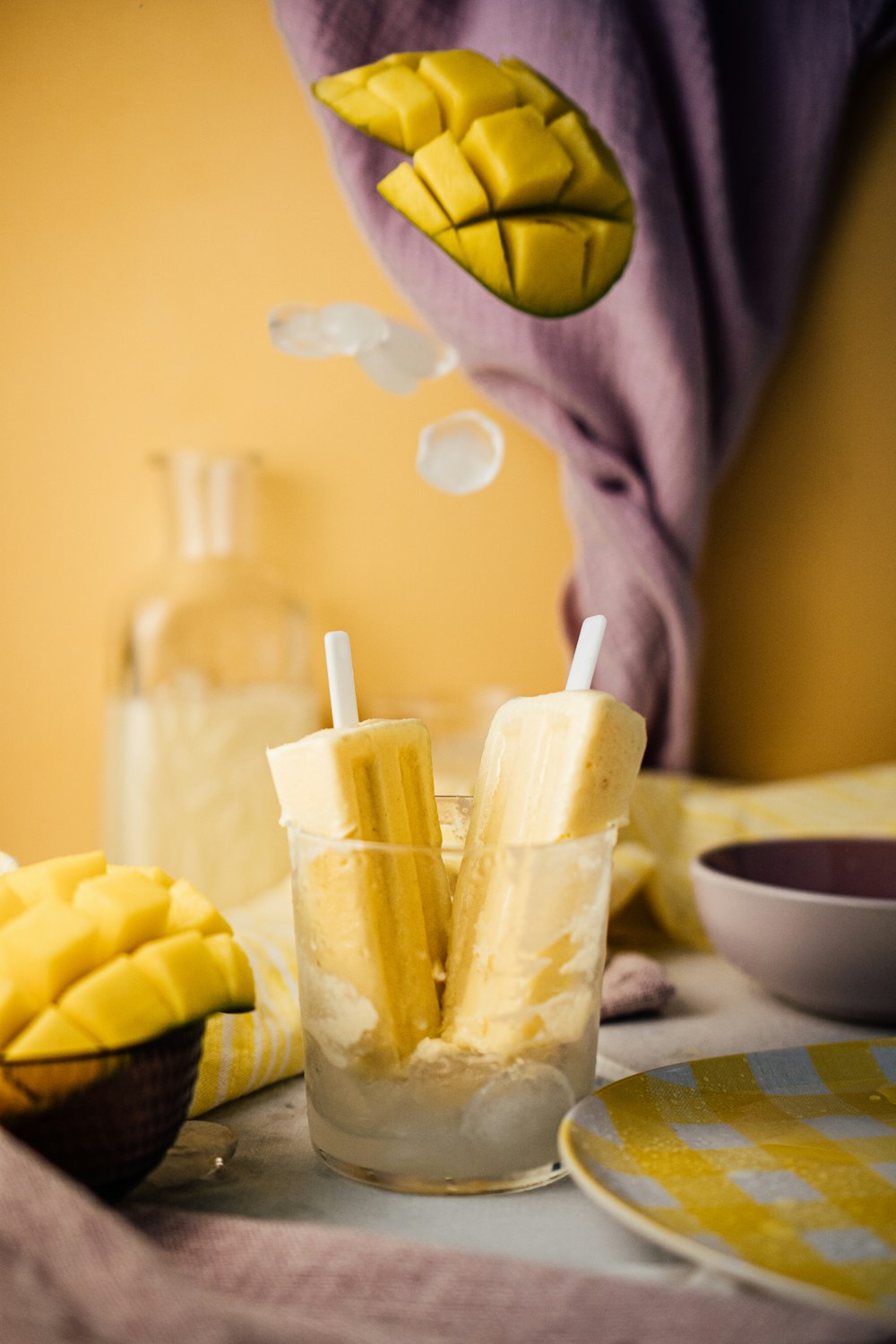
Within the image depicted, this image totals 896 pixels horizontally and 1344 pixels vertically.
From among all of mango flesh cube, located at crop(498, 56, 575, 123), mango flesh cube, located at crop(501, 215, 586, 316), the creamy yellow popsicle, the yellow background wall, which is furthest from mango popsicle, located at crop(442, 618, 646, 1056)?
the yellow background wall

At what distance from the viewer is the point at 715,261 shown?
38.8 inches

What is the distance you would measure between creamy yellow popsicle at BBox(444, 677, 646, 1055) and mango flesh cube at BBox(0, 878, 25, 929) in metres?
0.18

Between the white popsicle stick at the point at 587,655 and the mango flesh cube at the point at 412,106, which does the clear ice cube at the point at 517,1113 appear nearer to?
the white popsicle stick at the point at 587,655

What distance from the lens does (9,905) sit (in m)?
0.44

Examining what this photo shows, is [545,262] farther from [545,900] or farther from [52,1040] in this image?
[52,1040]

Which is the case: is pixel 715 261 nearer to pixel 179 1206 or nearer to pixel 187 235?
pixel 187 235

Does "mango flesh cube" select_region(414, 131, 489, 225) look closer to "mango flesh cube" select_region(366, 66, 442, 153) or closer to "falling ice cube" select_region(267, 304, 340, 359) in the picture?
"mango flesh cube" select_region(366, 66, 442, 153)

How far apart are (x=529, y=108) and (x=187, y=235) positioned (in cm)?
64

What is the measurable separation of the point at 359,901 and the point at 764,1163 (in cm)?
19

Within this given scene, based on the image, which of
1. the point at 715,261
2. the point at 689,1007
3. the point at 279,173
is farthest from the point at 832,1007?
the point at 279,173

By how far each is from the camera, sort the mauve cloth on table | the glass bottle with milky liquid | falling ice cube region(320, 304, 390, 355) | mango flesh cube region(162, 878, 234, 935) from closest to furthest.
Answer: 1. the mauve cloth on table
2. mango flesh cube region(162, 878, 234, 935)
3. falling ice cube region(320, 304, 390, 355)
4. the glass bottle with milky liquid

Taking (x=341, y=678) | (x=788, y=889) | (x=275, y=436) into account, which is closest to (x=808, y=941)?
(x=788, y=889)

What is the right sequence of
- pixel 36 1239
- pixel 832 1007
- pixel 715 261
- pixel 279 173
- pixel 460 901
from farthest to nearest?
pixel 279 173
pixel 715 261
pixel 832 1007
pixel 460 901
pixel 36 1239

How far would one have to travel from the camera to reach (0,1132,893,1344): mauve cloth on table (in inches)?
12.3
